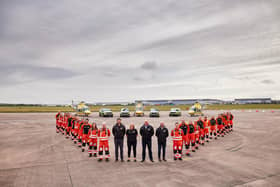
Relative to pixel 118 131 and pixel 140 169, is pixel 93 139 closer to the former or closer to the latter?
pixel 118 131

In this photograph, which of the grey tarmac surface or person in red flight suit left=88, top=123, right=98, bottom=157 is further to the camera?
person in red flight suit left=88, top=123, right=98, bottom=157

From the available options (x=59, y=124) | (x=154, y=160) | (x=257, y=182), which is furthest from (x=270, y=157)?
(x=59, y=124)

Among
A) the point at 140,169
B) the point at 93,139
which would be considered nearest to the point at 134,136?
the point at 140,169

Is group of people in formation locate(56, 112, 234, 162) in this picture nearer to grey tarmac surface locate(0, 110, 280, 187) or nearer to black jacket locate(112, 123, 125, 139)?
black jacket locate(112, 123, 125, 139)

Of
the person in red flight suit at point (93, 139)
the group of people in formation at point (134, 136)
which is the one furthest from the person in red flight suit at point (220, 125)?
the person in red flight suit at point (93, 139)

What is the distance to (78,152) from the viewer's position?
1123 centimetres

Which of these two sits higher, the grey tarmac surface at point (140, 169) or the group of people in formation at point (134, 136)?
the group of people in formation at point (134, 136)

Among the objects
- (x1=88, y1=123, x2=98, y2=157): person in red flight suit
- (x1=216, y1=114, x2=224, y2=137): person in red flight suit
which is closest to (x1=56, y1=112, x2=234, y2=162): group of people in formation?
(x1=88, y1=123, x2=98, y2=157): person in red flight suit

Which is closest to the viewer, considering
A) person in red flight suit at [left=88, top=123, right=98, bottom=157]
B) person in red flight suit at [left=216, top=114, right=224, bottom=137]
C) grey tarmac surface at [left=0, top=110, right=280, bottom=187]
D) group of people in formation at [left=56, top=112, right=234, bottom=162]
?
Result: grey tarmac surface at [left=0, top=110, right=280, bottom=187]

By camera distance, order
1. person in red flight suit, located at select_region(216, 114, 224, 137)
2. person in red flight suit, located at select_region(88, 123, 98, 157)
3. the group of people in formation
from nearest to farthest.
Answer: the group of people in formation, person in red flight suit, located at select_region(88, 123, 98, 157), person in red flight suit, located at select_region(216, 114, 224, 137)

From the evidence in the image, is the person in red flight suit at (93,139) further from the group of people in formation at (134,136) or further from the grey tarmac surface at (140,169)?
the grey tarmac surface at (140,169)

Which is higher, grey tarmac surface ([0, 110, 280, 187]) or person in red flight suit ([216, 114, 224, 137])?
person in red flight suit ([216, 114, 224, 137])

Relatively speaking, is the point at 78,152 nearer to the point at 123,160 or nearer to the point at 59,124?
the point at 123,160

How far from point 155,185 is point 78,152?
229 inches
